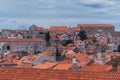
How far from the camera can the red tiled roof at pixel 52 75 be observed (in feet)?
47.7

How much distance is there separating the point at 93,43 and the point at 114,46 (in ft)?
27.8

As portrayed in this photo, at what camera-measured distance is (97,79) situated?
47.1 feet

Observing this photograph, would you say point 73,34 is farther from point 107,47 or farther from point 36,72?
point 36,72

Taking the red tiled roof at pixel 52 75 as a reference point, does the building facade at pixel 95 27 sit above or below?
above

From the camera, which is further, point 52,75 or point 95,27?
point 95,27

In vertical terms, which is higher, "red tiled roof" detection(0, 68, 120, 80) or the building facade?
the building facade

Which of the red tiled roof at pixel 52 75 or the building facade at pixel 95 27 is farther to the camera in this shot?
the building facade at pixel 95 27

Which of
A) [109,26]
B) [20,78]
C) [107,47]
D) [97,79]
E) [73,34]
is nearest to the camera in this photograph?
[97,79]

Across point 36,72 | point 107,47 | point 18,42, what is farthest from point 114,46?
point 36,72

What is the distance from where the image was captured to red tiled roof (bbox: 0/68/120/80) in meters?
14.5

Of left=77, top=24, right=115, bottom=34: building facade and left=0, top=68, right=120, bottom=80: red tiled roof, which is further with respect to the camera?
left=77, top=24, right=115, bottom=34: building facade

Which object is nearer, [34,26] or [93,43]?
[93,43]

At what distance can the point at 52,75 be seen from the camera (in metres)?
15.3

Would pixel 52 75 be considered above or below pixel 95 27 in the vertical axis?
below
